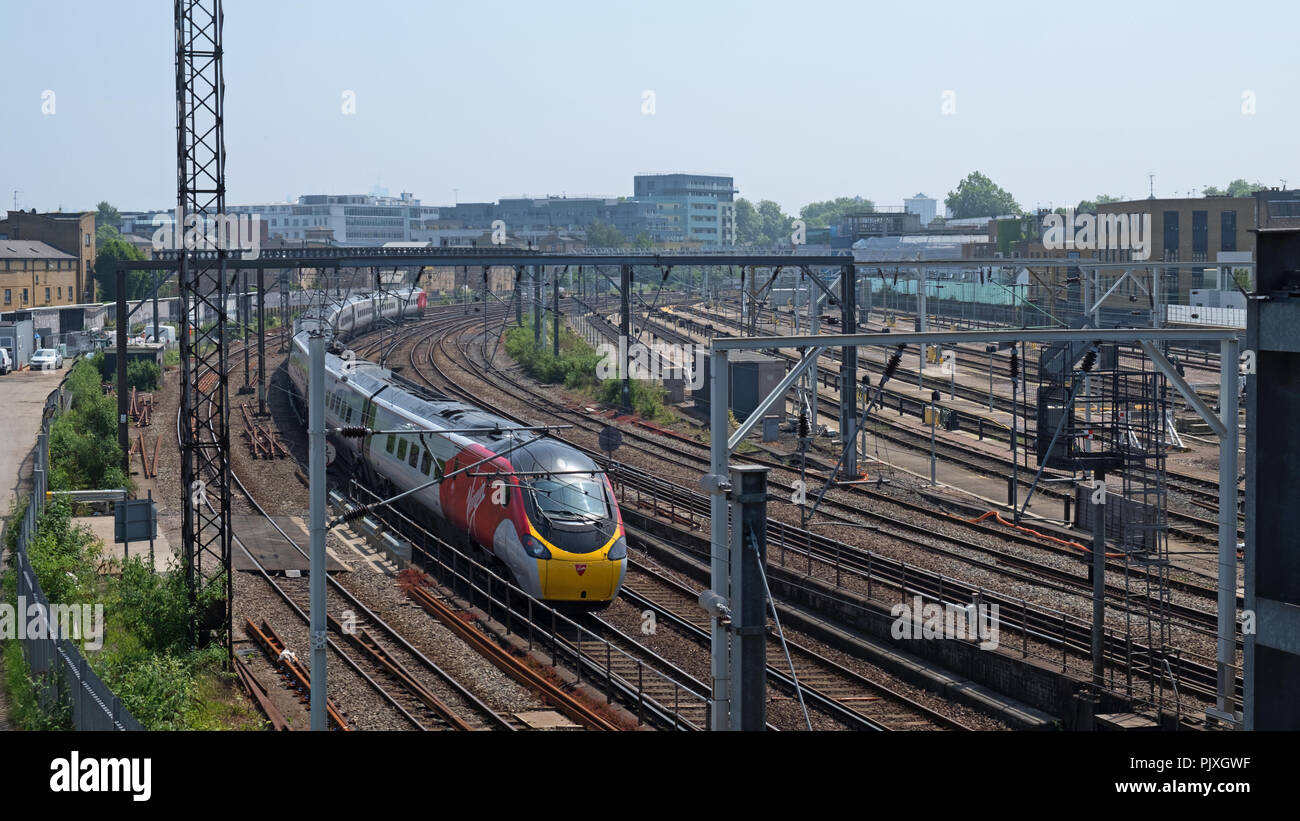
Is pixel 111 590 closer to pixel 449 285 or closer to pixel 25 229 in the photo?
pixel 25 229

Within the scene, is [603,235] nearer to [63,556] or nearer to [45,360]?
[45,360]

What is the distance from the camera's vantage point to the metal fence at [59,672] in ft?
43.6

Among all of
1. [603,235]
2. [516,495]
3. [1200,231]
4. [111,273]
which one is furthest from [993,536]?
[603,235]

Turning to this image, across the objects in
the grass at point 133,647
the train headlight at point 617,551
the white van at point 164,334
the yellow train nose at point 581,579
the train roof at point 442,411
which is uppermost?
the white van at point 164,334

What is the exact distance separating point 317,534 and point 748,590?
4801 mm

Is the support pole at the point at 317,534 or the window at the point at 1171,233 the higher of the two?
the window at the point at 1171,233

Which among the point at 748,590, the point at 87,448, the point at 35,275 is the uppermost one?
the point at 35,275

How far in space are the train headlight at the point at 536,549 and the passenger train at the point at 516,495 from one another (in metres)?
0.02

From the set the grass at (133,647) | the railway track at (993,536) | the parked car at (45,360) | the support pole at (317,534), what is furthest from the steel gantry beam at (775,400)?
the parked car at (45,360)

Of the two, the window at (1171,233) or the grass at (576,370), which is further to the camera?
the window at (1171,233)

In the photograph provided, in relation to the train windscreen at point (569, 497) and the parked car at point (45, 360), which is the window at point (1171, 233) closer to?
the train windscreen at point (569, 497)

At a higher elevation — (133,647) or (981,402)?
(981,402)

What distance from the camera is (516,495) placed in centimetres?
2098
